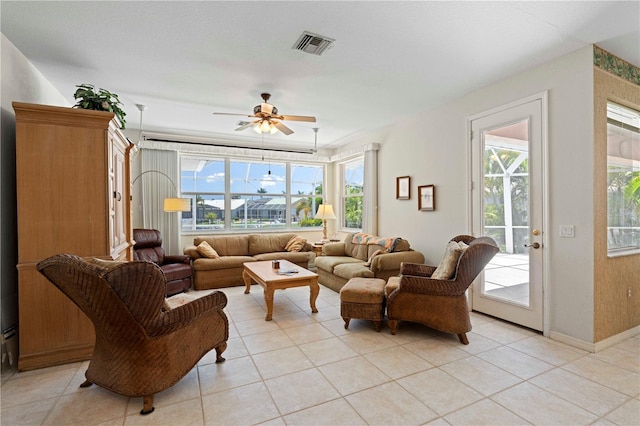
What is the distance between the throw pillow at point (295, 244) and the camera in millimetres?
5742

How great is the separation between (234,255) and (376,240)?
2602mm

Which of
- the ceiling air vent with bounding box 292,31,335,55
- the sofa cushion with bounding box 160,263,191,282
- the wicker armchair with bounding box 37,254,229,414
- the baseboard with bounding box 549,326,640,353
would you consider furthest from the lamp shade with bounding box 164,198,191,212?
the baseboard with bounding box 549,326,640,353

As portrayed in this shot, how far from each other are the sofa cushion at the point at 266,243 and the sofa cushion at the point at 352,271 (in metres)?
1.72

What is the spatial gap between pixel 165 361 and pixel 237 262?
3091 millimetres

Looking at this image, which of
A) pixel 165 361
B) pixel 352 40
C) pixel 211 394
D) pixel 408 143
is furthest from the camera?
pixel 408 143

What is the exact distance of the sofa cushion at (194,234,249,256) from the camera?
5.41 m

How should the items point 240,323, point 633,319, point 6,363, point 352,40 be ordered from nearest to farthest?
point 6,363
point 352,40
point 633,319
point 240,323

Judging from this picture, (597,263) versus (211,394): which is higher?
(597,263)

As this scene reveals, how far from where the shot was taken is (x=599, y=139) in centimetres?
269

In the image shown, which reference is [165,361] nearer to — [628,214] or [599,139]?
[599,139]

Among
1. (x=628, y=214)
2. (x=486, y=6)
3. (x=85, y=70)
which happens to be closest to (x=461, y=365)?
(x=628, y=214)

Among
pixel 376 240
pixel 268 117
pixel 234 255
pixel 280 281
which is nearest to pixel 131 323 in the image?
pixel 280 281

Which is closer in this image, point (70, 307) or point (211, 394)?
point (211, 394)

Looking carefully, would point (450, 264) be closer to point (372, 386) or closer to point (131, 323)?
point (372, 386)
